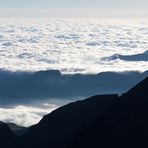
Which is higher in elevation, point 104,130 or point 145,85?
point 145,85

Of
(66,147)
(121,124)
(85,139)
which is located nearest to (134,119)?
(121,124)

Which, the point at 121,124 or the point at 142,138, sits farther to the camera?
the point at 121,124

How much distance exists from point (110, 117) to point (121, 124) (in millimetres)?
7388

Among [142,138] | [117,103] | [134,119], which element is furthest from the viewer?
[117,103]

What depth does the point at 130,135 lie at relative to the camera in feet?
539

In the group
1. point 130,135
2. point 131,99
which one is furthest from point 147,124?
point 131,99

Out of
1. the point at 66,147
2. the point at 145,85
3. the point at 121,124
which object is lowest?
the point at 66,147

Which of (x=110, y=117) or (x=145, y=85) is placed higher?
(x=145, y=85)

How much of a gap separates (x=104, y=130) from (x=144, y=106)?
49.4ft

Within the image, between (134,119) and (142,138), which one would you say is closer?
(142,138)

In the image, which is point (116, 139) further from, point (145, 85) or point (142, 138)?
point (145, 85)

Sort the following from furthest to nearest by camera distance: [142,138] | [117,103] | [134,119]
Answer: [117,103] → [134,119] → [142,138]

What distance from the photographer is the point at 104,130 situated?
174125 millimetres

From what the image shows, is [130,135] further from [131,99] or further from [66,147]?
[66,147]
